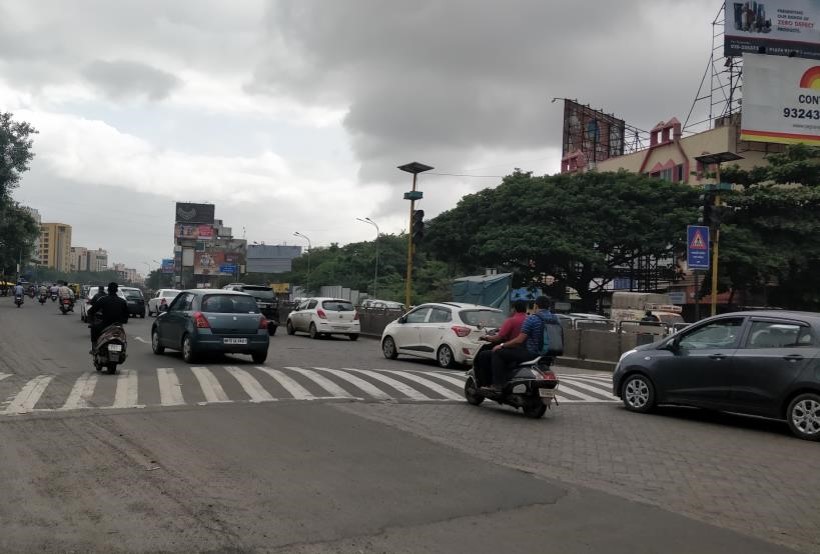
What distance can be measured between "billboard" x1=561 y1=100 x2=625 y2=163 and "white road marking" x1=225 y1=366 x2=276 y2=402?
49012 millimetres

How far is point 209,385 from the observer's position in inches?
460

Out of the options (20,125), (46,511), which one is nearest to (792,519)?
(46,511)

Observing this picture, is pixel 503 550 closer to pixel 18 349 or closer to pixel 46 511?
pixel 46 511

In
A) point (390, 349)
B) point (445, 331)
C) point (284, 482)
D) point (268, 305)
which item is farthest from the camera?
point (268, 305)

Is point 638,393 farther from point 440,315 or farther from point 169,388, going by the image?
point 169,388

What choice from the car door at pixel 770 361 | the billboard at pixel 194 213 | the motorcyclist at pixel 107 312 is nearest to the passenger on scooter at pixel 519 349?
the car door at pixel 770 361

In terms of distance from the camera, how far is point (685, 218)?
123 ft

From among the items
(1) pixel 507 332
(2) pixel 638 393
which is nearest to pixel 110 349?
(1) pixel 507 332

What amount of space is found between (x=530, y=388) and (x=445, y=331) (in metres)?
7.02

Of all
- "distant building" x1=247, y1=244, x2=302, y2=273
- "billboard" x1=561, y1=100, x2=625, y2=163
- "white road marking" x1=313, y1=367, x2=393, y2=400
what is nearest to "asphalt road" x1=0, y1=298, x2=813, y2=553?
"white road marking" x1=313, y1=367, x2=393, y2=400

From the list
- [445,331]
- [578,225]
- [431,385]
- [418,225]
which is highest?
[578,225]

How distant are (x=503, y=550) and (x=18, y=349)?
643 inches

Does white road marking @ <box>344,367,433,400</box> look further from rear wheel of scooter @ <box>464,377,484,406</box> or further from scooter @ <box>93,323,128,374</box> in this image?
scooter @ <box>93,323,128,374</box>

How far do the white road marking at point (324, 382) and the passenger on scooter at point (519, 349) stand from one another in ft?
7.77
